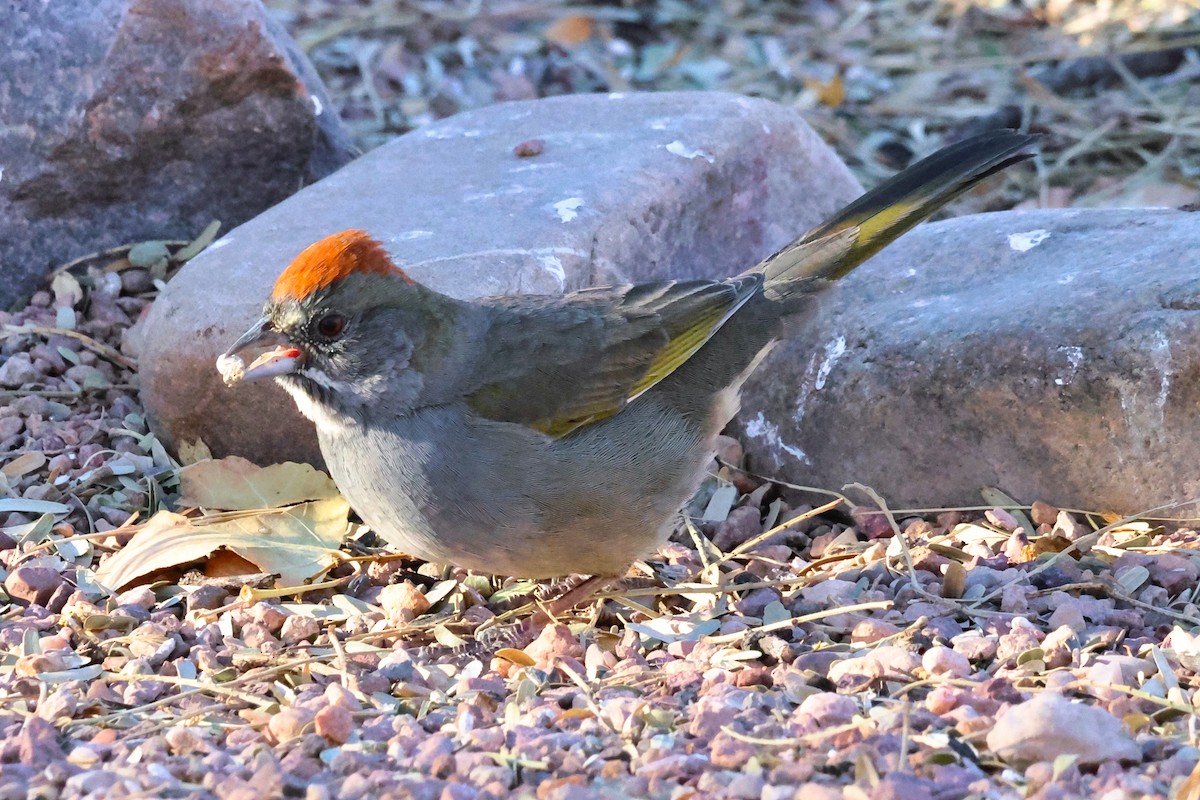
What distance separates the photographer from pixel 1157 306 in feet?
13.4

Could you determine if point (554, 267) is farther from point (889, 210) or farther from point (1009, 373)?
point (1009, 373)

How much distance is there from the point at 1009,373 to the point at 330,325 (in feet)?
6.41

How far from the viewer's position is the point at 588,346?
3988mm

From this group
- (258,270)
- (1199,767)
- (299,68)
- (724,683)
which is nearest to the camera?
(1199,767)

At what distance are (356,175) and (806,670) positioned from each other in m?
2.87

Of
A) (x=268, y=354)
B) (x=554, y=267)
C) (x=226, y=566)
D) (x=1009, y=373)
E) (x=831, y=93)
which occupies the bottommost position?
(x=226, y=566)

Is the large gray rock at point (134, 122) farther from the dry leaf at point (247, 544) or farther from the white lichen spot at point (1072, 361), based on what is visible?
the white lichen spot at point (1072, 361)

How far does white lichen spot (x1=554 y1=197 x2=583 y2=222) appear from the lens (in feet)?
15.9

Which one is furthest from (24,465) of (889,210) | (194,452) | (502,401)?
(889,210)

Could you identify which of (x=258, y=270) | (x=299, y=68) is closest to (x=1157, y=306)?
(x=258, y=270)

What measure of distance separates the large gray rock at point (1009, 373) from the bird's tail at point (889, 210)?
0.49 ft

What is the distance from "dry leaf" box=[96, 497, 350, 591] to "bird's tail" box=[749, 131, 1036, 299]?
1526mm

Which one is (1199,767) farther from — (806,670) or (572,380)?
(572,380)

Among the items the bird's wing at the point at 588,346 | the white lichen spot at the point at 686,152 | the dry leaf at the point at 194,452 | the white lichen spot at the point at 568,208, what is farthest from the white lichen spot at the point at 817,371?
the dry leaf at the point at 194,452
